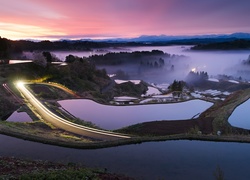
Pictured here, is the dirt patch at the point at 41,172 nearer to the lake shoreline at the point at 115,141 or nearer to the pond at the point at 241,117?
the lake shoreline at the point at 115,141

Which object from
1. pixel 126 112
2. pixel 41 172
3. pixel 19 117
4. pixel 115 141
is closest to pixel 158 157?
pixel 115 141

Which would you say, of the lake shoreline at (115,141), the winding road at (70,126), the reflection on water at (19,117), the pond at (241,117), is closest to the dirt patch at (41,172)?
the lake shoreline at (115,141)

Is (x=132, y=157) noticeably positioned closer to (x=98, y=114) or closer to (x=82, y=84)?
(x=98, y=114)

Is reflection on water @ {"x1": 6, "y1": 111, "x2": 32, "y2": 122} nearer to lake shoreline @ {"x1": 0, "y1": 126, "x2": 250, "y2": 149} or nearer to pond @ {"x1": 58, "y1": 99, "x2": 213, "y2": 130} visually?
pond @ {"x1": 58, "y1": 99, "x2": 213, "y2": 130}

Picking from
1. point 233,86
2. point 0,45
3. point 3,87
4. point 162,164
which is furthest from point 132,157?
point 233,86

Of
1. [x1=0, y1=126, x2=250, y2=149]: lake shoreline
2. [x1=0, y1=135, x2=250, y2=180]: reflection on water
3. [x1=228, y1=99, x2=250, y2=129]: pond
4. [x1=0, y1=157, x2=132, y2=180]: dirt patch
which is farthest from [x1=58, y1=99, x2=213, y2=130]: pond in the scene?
[x1=0, y1=157, x2=132, y2=180]: dirt patch
